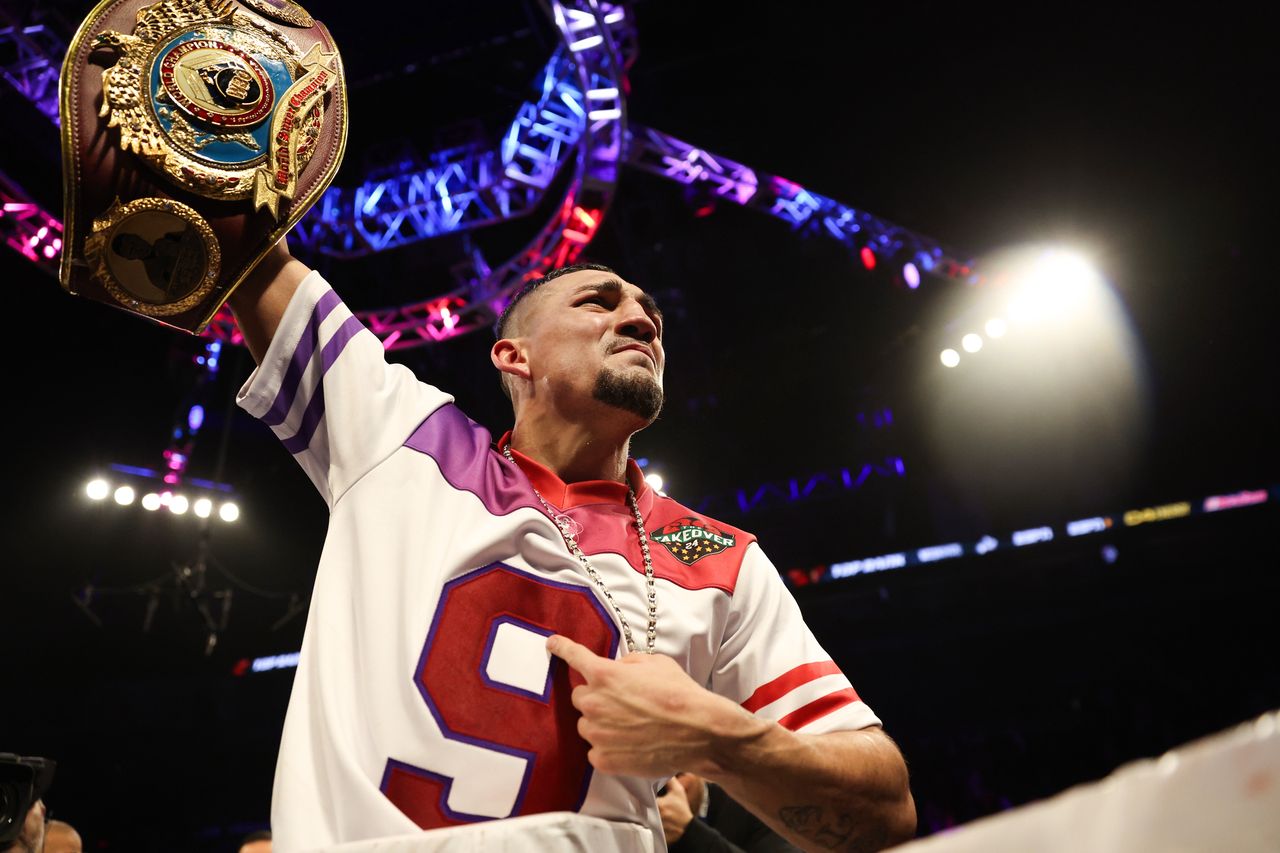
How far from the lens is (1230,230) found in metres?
6.42

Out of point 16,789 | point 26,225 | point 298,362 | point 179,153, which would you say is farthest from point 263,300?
point 26,225

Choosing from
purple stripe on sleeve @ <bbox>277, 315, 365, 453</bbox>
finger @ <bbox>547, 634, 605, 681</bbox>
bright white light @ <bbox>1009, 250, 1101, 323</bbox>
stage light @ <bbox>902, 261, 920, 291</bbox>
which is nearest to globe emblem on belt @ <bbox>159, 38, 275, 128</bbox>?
purple stripe on sleeve @ <bbox>277, 315, 365, 453</bbox>

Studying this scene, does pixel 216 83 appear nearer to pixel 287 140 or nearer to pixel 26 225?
pixel 287 140

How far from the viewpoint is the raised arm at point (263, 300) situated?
4.65ft

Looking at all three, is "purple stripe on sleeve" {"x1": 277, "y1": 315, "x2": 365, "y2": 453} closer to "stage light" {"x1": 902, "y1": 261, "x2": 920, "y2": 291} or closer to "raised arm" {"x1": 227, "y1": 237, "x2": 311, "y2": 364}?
"raised arm" {"x1": 227, "y1": 237, "x2": 311, "y2": 364}

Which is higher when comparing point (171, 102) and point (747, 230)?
point (747, 230)

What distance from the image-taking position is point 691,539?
5.17ft

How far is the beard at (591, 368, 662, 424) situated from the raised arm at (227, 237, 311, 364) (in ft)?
1.67

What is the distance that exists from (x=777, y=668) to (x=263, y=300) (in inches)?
37.1

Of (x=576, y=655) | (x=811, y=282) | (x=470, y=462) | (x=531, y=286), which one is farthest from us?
(x=811, y=282)

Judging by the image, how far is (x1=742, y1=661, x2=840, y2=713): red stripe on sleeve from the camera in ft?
4.71

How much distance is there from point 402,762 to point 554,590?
0.30 metres

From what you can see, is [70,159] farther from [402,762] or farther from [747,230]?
[747,230]

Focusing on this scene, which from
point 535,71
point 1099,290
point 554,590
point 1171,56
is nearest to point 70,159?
point 554,590
